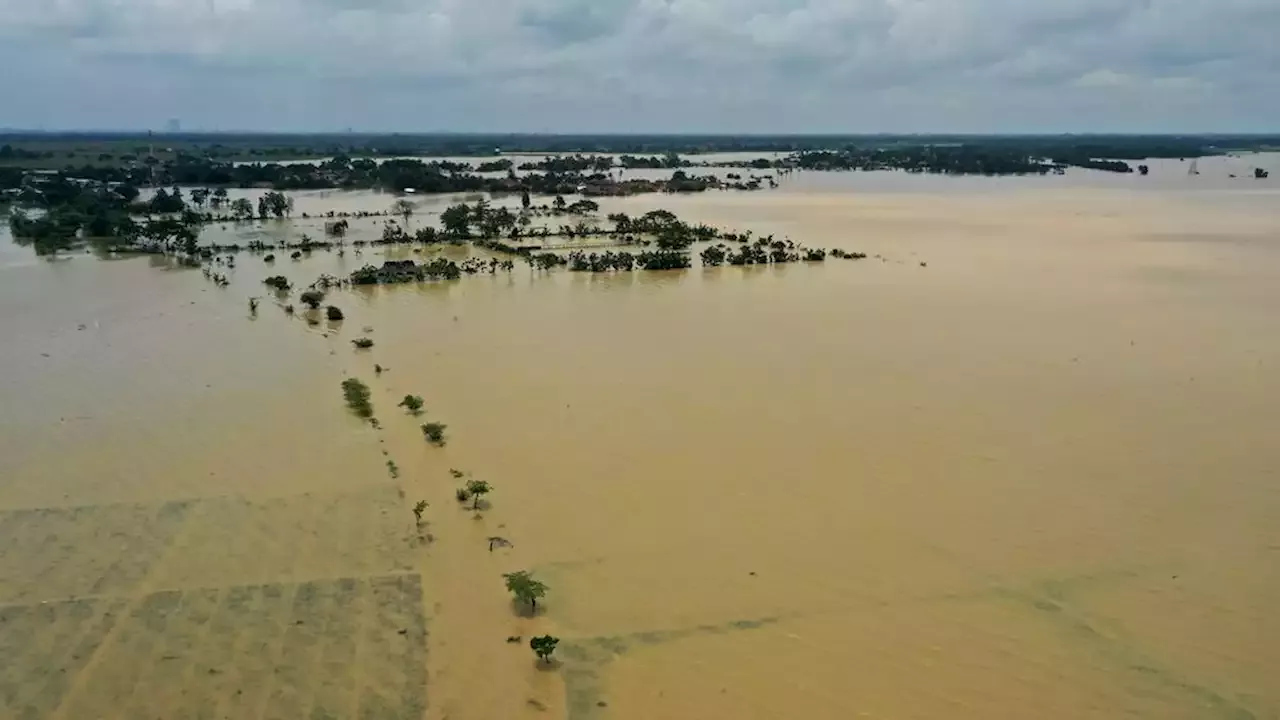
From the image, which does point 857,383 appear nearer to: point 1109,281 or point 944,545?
point 944,545

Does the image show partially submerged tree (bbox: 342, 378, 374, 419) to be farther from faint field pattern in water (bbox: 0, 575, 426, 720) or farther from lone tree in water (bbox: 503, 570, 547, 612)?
lone tree in water (bbox: 503, 570, 547, 612)

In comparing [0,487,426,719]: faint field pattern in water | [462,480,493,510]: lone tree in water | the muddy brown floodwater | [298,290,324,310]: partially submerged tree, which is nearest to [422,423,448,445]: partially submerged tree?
the muddy brown floodwater

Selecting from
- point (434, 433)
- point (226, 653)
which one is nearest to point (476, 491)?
point (434, 433)

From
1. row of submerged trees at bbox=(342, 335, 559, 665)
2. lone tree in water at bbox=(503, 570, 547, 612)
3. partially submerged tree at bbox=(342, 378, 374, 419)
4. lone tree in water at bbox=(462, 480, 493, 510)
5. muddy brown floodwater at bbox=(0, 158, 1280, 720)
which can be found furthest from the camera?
partially submerged tree at bbox=(342, 378, 374, 419)

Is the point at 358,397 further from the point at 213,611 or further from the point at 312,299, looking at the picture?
the point at 312,299

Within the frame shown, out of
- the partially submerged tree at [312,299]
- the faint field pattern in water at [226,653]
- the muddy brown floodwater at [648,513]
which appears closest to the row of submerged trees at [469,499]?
the muddy brown floodwater at [648,513]
